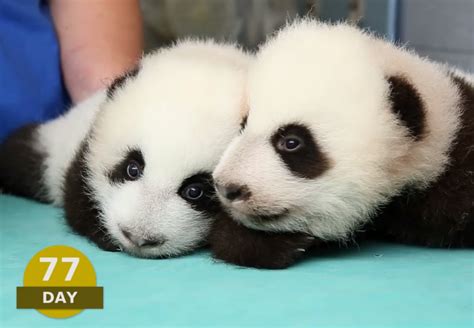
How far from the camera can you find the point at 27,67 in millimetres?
2812

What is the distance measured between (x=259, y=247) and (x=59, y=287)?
1.40ft

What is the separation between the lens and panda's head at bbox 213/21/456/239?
5.21 ft

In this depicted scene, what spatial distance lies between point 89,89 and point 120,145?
1.04 m

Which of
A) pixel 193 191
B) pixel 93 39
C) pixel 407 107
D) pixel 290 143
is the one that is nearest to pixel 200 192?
pixel 193 191

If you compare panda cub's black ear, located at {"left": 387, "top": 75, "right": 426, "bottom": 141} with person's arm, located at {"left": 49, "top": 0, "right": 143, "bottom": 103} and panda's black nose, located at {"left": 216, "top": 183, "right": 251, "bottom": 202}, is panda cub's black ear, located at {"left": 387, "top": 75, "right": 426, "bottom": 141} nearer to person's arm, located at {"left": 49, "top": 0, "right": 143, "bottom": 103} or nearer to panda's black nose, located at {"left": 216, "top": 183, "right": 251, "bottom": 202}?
panda's black nose, located at {"left": 216, "top": 183, "right": 251, "bottom": 202}

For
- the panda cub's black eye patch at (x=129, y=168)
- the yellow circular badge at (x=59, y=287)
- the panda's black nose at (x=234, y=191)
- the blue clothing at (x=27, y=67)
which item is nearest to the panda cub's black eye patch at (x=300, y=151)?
the panda's black nose at (x=234, y=191)

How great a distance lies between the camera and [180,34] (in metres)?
4.44

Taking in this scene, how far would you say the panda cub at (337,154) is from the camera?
159 centimetres

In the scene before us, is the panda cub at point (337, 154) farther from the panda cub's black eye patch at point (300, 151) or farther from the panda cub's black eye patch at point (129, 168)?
the panda cub's black eye patch at point (129, 168)

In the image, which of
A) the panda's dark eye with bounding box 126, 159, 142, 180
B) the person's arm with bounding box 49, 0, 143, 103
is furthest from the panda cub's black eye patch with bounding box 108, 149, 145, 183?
the person's arm with bounding box 49, 0, 143, 103

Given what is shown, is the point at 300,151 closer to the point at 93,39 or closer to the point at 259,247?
the point at 259,247

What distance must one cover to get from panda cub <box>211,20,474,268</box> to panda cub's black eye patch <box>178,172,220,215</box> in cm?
5

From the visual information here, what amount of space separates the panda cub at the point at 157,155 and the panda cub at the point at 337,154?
0.25 ft

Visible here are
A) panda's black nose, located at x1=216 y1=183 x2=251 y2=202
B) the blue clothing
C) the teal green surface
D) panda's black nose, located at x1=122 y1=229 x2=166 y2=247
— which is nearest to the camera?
the teal green surface
